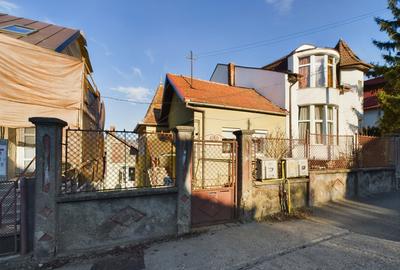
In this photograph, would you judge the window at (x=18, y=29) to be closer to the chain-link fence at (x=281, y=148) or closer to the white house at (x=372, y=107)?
the chain-link fence at (x=281, y=148)

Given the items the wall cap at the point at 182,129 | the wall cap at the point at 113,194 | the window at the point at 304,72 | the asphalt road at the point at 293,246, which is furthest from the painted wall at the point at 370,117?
the wall cap at the point at 113,194

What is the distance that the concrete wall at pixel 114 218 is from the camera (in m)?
4.50

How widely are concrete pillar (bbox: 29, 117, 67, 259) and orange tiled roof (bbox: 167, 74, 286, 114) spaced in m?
6.52

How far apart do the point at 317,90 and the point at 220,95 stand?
5420 mm

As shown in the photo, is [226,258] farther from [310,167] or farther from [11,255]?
[310,167]

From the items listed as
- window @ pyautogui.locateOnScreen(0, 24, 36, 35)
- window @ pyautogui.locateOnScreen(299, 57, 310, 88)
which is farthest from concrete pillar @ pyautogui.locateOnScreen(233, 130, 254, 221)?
window @ pyautogui.locateOnScreen(299, 57, 310, 88)

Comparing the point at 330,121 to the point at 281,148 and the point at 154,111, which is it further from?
the point at 154,111

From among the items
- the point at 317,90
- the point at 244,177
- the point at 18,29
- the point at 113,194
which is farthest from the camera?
the point at 317,90

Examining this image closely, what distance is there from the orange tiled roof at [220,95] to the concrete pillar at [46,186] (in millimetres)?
6518

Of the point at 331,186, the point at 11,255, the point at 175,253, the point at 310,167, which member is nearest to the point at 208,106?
the point at 310,167

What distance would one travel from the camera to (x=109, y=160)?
23.3 ft

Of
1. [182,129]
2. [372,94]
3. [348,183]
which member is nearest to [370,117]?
[372,94]

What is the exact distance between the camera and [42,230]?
4277 mm

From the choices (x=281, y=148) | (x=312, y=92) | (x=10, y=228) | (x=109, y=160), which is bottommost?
(x=10, y=228)
